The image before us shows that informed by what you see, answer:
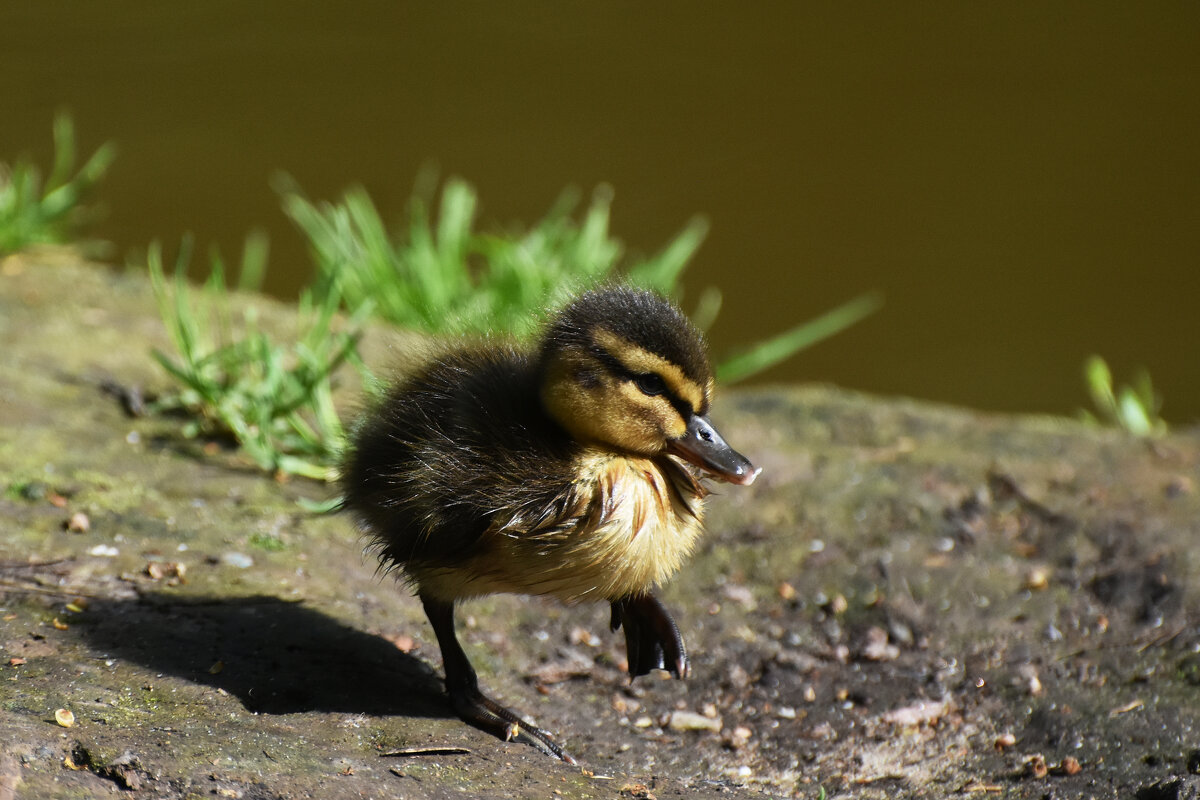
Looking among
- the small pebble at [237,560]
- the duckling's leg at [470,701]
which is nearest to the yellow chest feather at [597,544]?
the duckling's leg at [470,701]

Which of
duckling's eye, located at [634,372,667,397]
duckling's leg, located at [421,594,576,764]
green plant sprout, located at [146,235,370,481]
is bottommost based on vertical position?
green plant sprout, located at [146,235,370,481]

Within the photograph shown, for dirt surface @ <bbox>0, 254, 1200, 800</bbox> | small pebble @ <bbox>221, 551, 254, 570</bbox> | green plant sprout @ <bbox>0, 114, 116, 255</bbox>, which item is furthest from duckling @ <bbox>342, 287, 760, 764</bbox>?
green plant sprout @ <bbox>0, 114, 116, 255</bbox>

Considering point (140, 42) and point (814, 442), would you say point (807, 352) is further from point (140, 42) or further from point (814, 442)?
point (140, 42)

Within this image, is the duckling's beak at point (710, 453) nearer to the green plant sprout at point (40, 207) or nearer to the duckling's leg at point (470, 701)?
the duckling's leg at point (470, 701)

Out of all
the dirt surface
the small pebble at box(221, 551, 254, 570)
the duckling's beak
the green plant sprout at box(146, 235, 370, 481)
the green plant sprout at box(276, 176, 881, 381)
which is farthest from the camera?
the green plant sprout at box(276, 176, 881, 381)

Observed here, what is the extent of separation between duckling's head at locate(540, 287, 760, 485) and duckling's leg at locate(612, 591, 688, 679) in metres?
0.47

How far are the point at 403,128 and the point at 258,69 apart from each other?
3.31ft

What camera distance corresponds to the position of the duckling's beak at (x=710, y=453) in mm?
2672

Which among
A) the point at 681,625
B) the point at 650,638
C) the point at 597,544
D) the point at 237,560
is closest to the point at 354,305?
the point at 237,560

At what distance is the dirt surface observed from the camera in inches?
100

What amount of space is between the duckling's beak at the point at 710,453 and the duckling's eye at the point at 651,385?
0.11 meters

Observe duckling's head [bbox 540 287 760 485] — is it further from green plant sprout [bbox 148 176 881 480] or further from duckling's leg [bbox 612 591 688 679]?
duckling's leg [bbox 612 591 688 679]

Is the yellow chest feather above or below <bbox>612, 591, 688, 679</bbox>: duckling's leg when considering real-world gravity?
above

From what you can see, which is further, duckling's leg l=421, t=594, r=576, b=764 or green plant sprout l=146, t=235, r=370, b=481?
green plant sprout l=146, t=235, r=370, b=481
